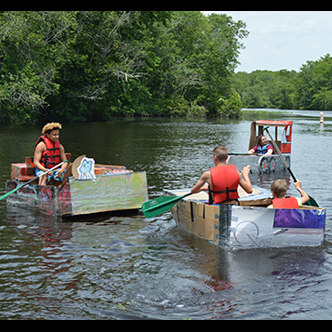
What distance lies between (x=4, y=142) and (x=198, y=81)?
40.2m

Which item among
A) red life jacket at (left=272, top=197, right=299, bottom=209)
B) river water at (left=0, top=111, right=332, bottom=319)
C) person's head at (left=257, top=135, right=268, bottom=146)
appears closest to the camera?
river water at (left=0, top=111, right=332, bottom=319)

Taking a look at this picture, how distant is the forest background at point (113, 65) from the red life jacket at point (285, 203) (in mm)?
24853

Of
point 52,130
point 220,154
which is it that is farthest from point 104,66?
point 220,154

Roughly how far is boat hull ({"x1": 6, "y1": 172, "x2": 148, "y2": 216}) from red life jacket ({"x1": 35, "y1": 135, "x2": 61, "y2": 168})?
0.52m

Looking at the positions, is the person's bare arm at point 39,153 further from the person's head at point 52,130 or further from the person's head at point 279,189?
the person's head at point 279,189

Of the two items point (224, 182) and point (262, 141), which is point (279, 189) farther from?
point (262, 141)

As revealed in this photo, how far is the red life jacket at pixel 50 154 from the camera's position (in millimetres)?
10078

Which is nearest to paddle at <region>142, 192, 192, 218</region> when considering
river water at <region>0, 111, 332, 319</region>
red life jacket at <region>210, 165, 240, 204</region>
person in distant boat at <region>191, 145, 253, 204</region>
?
river water at <region>0, 111, 332, 319</region>

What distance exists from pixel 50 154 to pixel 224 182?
3.80 meters

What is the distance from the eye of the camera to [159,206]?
862cm

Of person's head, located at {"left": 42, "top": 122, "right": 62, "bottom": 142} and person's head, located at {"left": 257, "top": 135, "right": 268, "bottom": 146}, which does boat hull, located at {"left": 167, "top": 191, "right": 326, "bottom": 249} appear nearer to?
person's head, located at {"left": 42, "top": 122, "right": 62, "bottom": 142}

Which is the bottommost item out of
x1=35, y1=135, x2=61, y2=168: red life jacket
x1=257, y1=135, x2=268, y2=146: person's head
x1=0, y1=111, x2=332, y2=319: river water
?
x1=0, y1=111, x2=332, y2=319: river water

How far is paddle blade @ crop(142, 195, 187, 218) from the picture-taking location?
28.1 ft
